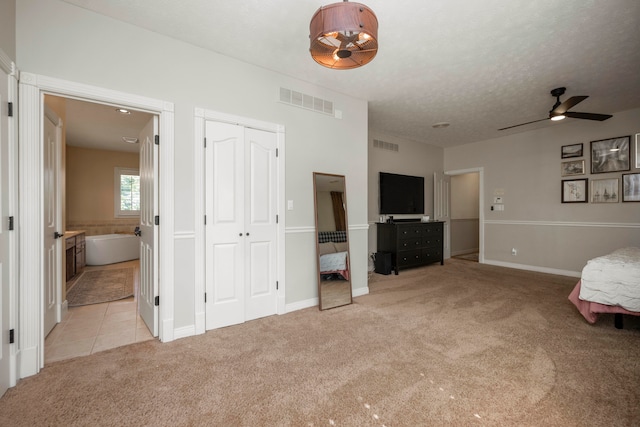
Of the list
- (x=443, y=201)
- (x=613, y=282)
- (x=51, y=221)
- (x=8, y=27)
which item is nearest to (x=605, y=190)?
(x=443, y=201)

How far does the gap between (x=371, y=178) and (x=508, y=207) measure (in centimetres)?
315

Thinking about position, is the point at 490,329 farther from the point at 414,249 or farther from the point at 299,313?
the point at 414,249

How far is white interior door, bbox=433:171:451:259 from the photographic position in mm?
6707

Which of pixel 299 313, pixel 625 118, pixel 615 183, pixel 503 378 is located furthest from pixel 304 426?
pixel 625 118

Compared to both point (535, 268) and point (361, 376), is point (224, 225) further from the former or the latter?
point (535, 268)

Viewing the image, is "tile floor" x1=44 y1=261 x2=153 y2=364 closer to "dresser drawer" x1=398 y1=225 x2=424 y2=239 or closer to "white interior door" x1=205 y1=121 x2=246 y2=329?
"white interior door" x1=205 y1=121 x2=246 y2=329

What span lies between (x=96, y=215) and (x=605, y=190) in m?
10.8

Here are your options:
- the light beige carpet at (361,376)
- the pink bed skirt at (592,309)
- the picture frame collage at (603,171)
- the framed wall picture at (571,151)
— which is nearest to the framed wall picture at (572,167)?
the picture frame collage at (603,171)

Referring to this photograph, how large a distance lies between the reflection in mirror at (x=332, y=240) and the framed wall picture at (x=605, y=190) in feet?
15.1

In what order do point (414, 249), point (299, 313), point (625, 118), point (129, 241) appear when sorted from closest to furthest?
point (299, 313), point (625, 118), point (414, 249), point (129, 241)

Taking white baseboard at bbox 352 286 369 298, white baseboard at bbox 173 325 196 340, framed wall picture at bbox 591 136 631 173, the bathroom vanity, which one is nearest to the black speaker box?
white baseboard at bbox 352 286 369 298

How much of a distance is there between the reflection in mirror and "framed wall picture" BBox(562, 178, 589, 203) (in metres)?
4.51

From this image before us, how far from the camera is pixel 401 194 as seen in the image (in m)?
5.90

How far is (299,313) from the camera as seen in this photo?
327 cm
